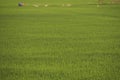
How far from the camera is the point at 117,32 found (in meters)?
10.6

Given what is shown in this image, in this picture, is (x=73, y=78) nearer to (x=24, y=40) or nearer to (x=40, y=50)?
(x=40, y=50)

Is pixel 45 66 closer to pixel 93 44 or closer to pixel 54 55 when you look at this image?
pixel 54 55

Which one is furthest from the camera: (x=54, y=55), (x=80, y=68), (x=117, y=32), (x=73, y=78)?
(x=117, y=32)

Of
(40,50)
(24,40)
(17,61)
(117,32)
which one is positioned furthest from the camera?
(117,32)

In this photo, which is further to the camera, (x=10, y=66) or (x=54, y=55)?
(x=54, y=55)

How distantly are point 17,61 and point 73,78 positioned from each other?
62.2 inches

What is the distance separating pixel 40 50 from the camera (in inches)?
298

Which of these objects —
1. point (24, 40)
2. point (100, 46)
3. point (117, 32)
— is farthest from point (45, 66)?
point (117, 32)

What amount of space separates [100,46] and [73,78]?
2.96 m

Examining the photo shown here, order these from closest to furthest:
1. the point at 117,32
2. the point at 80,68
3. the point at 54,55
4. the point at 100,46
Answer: the point at 80,68 → the point at 54,55 → the point at 100,46 → the point at 117,32

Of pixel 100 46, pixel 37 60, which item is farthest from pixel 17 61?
pixel 100 46

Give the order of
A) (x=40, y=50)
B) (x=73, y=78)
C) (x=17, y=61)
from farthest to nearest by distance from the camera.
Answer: (x=40, y=50) < (x=17, y=61) < (x=73, y=78)

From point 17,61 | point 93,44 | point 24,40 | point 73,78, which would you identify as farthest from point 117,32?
point 73,78

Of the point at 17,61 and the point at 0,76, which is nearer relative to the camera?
the point at 0,76
